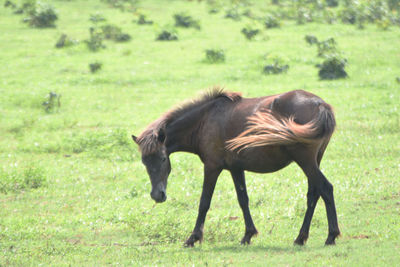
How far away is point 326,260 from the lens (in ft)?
24.1

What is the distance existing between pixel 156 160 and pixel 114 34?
2441 cm

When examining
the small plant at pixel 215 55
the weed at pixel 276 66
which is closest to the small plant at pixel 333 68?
the weed at pixel 276 66

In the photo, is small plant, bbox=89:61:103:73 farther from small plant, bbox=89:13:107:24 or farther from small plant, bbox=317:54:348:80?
small plant, bbox=317:54:348:80

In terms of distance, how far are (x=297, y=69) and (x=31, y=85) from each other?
12221 millimetres

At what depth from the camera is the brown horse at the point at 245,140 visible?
321 inches

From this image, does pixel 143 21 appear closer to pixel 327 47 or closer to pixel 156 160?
pixel 327 47

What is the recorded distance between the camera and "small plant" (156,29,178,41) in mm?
32125

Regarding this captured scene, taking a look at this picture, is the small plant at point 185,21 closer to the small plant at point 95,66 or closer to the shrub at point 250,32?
the shrub at point 250,32

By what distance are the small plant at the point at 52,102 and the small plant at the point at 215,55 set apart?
8588 millimetres

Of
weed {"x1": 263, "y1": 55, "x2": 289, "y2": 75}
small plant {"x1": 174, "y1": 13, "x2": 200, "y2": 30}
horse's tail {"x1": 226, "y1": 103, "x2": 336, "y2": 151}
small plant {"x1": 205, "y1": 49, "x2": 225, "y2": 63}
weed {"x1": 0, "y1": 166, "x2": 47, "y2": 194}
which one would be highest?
horse's tail {"x1": 226, "y1": 103, "x2": 336, "y2": 151}

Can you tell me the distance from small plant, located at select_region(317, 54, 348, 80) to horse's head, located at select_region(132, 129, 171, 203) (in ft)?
54.4

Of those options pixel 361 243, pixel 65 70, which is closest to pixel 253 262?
pixel 361 243

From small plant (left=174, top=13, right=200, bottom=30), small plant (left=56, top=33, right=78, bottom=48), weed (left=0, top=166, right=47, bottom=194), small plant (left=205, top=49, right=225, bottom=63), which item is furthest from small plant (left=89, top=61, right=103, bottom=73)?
weed (left=0, top=166, right=47, bottom=194)

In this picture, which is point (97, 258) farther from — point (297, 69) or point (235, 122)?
point (297, 69)
